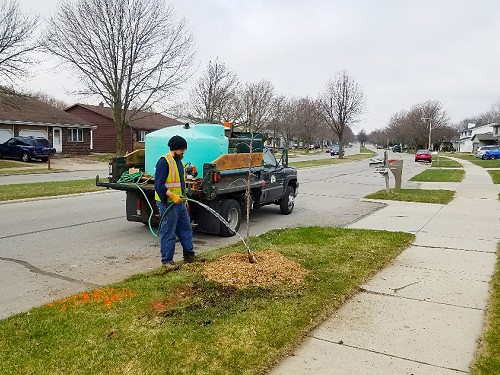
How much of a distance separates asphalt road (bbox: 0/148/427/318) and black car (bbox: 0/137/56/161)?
69.8 ft

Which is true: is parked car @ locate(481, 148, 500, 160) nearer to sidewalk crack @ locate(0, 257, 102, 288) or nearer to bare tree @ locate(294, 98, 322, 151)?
bare tree @ locate(294, 98, 322, 151)

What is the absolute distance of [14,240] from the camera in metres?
8.33

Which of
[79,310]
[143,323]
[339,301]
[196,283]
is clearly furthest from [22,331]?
[339,301]

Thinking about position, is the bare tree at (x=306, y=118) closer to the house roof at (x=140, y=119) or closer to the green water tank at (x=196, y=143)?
the house roof at (x=140, y=119)

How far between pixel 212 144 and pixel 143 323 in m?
4.79

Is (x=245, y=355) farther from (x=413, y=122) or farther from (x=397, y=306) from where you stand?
(x=413, y=122)

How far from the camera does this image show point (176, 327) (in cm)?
423

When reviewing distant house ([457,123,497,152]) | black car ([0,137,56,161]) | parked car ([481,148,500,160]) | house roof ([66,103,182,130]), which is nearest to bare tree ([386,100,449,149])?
distant house ([457,123,497,152])

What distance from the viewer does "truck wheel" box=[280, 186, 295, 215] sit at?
12125mm

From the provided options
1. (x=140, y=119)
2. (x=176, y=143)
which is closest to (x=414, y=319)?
(x=176, y=143)

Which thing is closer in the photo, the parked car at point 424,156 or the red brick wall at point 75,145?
the red brick wall at point 75,145

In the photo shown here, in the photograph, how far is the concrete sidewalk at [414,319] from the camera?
381 cm

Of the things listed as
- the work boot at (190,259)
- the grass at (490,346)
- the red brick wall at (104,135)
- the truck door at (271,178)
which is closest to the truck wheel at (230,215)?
the truck door at (271,178)

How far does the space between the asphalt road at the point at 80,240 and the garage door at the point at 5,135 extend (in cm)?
2624
